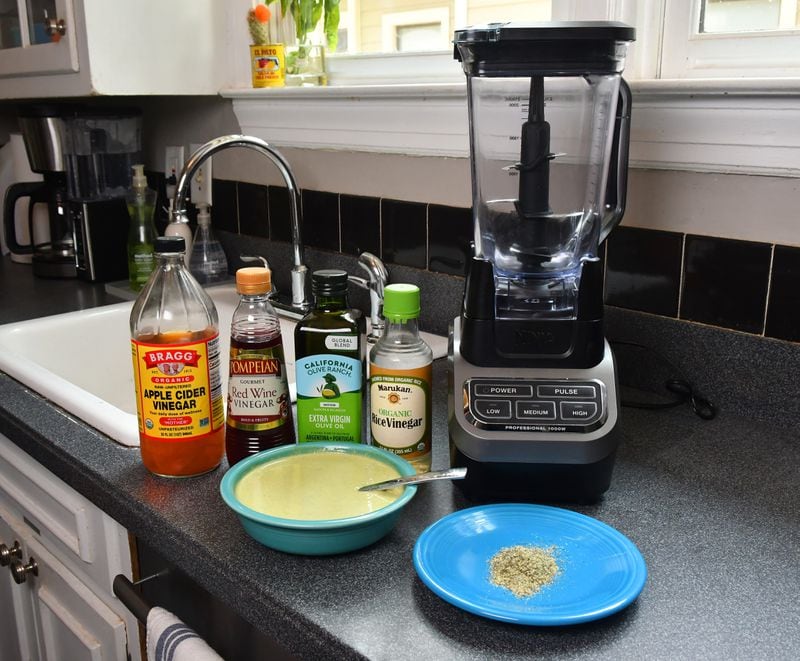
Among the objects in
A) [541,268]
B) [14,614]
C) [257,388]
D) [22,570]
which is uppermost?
[541,268]

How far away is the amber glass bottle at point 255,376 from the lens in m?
0.87

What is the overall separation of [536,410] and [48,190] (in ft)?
5.07

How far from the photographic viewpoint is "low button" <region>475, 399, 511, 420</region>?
81 centimetres

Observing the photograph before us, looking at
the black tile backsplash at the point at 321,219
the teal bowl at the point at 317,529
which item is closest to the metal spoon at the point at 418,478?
the teal bowl at the point at 317,529

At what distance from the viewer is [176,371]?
85 centimetres

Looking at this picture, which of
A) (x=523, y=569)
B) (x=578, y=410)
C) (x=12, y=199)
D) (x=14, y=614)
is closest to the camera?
(x=523, y=569)

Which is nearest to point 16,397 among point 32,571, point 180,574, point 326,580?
point 32,571

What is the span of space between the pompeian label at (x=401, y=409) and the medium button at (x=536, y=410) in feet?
0.33

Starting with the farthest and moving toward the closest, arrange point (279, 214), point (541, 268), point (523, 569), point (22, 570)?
point (279, 214) < point (22, 570) < point (541, 268) < point (523, 569)

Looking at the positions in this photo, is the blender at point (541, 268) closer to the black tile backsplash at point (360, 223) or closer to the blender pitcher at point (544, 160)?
the blender pitcher at point (544, 160)

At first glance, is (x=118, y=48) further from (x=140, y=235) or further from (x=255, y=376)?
(x=255, y=376)

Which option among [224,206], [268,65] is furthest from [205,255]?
[268,65]

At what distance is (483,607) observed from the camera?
0.64 m

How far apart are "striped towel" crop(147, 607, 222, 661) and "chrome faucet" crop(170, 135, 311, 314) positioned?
0.63m
